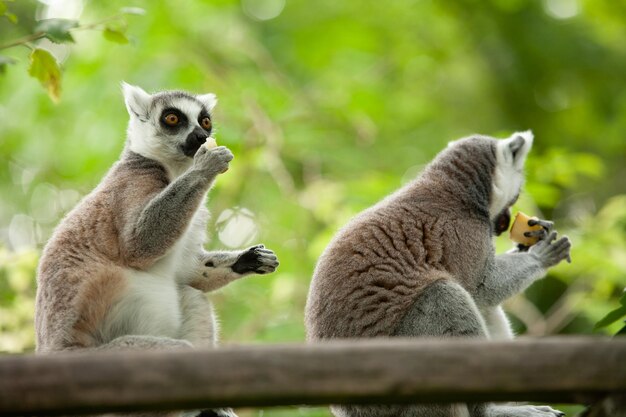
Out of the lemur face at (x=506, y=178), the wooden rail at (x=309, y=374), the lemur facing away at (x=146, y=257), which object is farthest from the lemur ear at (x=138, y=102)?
the wooden rail at (x=309, y=374)

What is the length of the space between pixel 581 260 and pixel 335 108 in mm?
3142

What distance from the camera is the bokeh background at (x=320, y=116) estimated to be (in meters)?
7.70

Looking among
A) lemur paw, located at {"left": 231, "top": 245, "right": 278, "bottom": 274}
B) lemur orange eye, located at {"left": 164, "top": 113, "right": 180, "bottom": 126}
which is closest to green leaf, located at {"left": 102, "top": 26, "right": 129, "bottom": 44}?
lemur orange eye, located at {"left": 164, "top": 113, "right": 180, "bottom": 126}

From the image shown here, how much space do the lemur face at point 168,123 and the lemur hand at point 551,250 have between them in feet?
7.21

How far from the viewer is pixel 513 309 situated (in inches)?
317

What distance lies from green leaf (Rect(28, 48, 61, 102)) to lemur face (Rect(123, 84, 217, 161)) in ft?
2.46

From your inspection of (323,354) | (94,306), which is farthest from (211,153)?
(323,354)

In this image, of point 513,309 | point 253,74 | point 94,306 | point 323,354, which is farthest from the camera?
point 253,74

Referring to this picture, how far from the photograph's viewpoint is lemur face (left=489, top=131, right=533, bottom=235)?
5.12 metres

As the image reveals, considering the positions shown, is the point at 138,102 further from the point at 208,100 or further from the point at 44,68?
the point at 44,68

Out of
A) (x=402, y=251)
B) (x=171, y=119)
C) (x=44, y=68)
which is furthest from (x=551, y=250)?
(x=44, y=68)

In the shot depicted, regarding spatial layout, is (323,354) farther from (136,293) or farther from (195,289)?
(195,289)

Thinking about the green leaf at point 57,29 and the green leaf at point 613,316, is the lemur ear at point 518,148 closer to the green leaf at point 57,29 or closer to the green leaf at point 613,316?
the green leaf at point 613,316

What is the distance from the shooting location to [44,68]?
409cm
